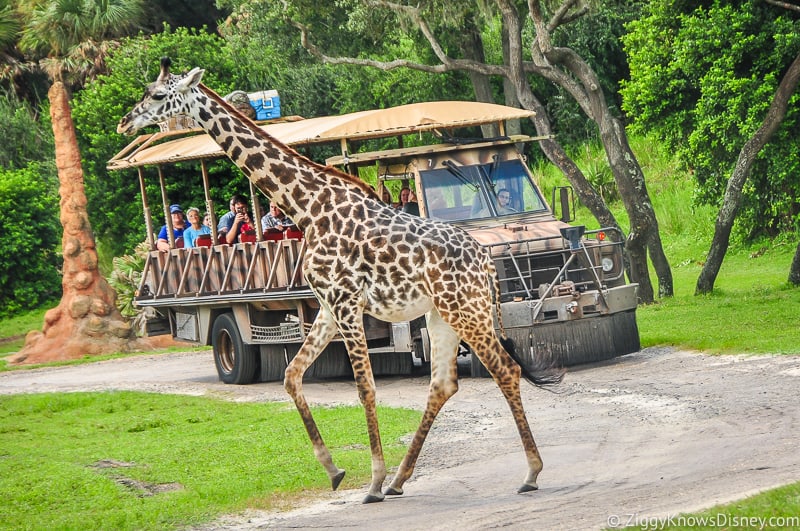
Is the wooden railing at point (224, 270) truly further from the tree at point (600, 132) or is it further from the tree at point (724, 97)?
the tree at point (724, 97)

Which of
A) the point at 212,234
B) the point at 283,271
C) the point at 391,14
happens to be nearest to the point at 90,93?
the point at 391,14

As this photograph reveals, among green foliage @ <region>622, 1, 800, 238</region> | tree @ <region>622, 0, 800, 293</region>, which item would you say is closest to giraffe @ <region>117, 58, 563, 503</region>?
tree @ <region>622, 0, 800, 293</region>

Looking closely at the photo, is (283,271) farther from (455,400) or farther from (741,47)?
(741,47)

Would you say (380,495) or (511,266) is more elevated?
(511,266)

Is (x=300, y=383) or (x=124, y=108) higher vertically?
(x=124, y=108)

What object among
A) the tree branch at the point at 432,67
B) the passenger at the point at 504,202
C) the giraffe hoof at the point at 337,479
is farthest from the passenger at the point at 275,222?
the tree branch at the point at 432,67

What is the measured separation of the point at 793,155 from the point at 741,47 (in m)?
Answer: 2.10

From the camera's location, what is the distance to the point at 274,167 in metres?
10.1

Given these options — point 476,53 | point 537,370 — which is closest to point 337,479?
point 537,370

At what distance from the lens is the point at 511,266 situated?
1498 cm

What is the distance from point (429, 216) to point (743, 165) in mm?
7440

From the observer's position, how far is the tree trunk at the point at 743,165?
65.9 feet

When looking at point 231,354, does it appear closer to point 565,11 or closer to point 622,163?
point 622,163

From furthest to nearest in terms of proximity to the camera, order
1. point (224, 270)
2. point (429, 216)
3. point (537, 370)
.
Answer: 1. point (224, 270)
2. point (429, 216)
3. point (537, 370)
